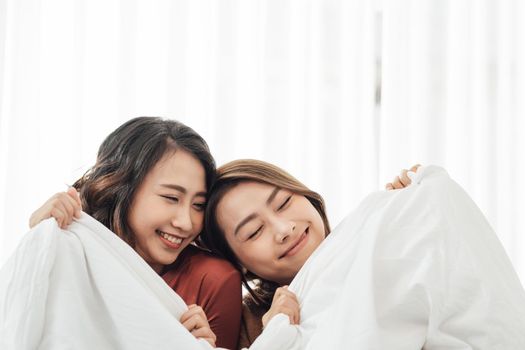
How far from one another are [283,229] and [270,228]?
0.04 metres

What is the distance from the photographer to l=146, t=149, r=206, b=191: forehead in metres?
1.41

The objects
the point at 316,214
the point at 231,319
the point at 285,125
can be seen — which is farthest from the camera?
the point at 285,125

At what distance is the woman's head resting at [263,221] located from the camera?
4.66 ft

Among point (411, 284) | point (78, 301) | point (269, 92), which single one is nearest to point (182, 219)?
point (78, 301)

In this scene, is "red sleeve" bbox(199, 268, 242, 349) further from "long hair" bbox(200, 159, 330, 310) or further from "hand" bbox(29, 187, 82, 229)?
"hand" bbox(29, 187, 82, 229)

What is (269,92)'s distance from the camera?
2.38 metres

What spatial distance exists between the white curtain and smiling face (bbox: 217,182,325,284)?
856 millimetres

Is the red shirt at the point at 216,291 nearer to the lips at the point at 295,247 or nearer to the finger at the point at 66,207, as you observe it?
the lips at the point at 295,247

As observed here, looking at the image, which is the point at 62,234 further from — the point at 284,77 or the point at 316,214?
the point at 284,77

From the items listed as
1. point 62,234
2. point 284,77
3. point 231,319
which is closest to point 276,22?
point 284,77

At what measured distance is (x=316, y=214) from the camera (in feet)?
4.89

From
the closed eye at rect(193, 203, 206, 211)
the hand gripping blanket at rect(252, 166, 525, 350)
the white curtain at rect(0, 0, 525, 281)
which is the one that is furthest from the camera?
the white curtain at rect(0, 0, 525, 281)

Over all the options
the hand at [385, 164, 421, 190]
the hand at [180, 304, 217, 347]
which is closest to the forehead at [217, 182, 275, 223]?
the hand at [385, 164, 421, 190]

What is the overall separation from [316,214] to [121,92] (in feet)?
3.67
